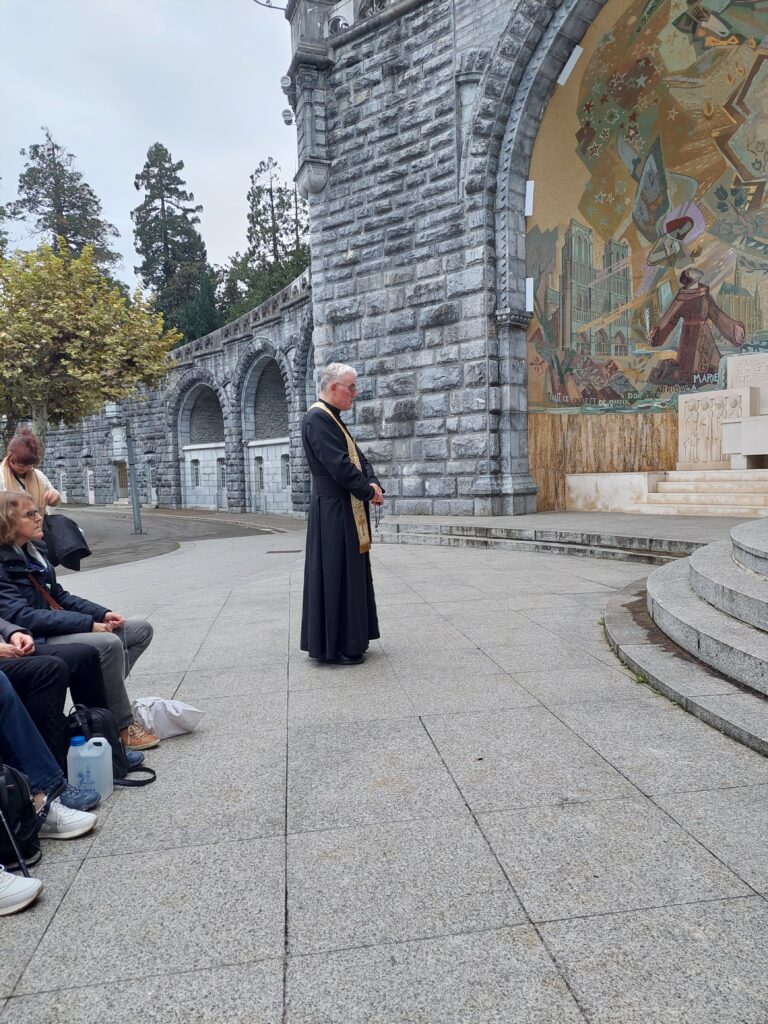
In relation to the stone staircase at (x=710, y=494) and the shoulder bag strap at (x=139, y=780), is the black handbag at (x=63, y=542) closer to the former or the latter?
the shoulder bag strap at (x=139, y=780)

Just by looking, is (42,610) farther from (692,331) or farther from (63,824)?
(692,331)

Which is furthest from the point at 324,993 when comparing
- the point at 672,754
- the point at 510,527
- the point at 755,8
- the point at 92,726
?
the point at 755,8

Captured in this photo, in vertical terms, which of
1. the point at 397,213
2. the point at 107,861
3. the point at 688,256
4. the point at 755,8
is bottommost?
the point at 107,861

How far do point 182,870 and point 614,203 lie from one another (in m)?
13.6

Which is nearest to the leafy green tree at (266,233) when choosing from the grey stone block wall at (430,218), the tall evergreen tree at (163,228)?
the tall evergreen tree at (163,228)

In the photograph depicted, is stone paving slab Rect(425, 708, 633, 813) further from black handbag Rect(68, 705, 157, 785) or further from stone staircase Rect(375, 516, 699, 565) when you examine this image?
stone staircase Rect(375, 516, 699, 565)

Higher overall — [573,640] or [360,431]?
[360,431]

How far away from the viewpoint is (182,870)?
7.29 feet

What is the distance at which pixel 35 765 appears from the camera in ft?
8.30

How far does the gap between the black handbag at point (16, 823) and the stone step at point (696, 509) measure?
30.7 feet

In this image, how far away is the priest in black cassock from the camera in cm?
446

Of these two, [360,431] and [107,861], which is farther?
[360,431]

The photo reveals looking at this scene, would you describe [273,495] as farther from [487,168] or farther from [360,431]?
[487,168]

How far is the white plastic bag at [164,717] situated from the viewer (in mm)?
3320
